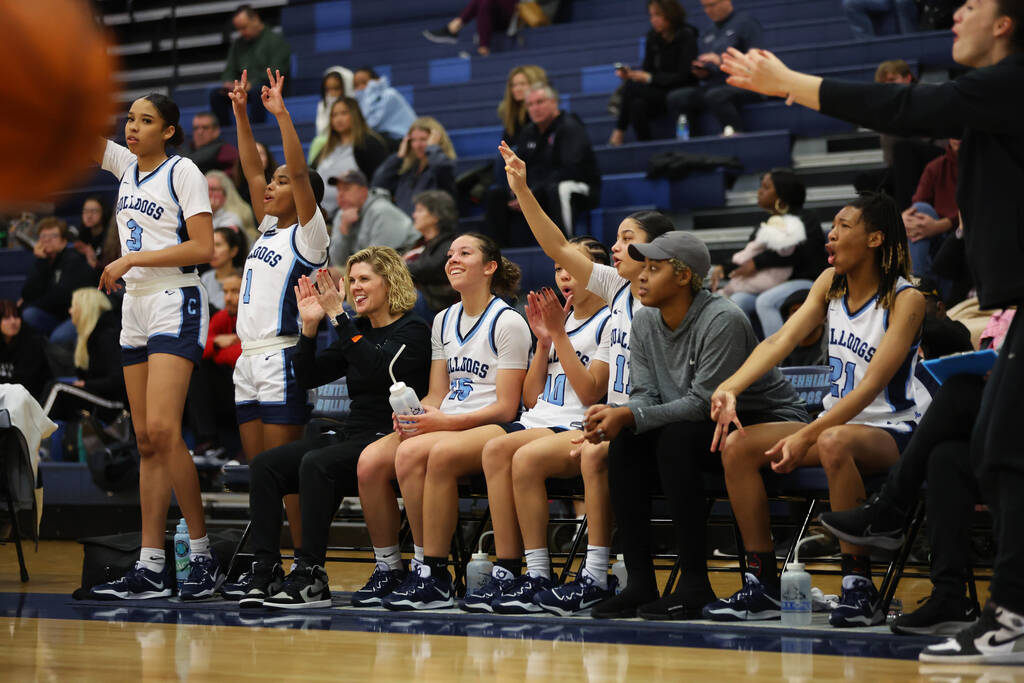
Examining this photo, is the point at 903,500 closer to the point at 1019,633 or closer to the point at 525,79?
the point at 1019,633

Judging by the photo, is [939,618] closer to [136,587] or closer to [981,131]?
[981,131]

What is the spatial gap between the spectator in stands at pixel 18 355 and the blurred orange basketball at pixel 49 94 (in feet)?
26.5

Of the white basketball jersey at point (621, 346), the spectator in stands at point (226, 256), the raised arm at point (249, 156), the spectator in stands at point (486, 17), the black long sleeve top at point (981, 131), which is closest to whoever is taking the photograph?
the black long sleeve top at point (981, 131)

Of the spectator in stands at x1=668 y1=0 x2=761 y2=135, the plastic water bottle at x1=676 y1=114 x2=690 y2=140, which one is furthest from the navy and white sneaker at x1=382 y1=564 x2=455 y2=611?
the plastic water bottle at x1=676 y1=114 x2=690 y2=140

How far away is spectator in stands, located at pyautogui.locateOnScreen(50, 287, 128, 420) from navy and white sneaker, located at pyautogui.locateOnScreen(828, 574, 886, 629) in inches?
227

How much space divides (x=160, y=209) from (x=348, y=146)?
16.7 feet

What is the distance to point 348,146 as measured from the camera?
34.1 ft

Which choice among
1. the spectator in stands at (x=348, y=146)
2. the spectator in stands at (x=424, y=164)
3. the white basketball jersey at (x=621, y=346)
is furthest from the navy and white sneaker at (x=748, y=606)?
the spectator in stands at (x=348, y=146)

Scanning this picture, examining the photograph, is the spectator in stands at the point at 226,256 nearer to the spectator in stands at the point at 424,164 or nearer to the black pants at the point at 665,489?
the spectator in stands at the point at 424,164

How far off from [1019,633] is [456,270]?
8.86ft

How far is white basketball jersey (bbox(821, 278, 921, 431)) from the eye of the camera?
4453 mm

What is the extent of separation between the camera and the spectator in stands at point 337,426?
509cm

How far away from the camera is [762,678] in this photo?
330 cm

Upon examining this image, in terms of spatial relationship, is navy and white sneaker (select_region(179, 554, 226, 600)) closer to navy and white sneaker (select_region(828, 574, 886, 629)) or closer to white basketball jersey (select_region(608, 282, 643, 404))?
white basketball jersey (select_region(608, 282, 643, 404))
